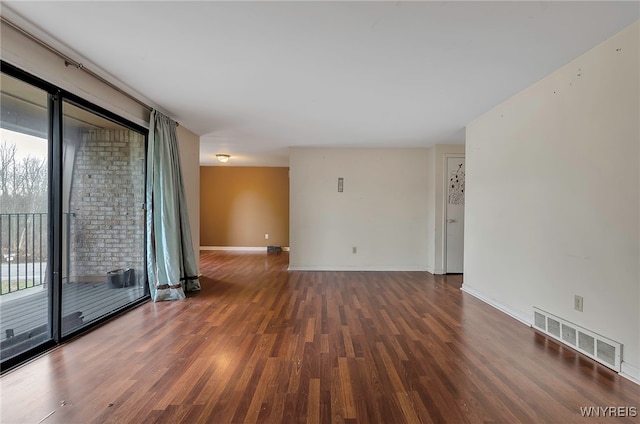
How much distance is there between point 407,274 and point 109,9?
5095 mm

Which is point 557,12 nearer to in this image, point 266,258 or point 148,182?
point 148,182

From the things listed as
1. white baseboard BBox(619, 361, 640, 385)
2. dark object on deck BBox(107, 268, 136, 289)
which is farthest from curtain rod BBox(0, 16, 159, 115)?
white baseboard BBox(619, 361, 640, 385)

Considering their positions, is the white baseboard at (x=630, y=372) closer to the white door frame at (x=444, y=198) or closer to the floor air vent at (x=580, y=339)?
the floor air vent at (x=580, y=339)

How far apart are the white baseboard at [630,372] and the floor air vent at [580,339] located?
3 cm

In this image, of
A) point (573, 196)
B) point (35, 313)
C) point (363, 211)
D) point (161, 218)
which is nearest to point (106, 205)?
point (161, 218)

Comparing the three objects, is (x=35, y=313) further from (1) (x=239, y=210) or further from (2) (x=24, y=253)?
(1) (x=239, y=210)

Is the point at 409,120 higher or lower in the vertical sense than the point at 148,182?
higher

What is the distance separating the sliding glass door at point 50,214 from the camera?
221 cm

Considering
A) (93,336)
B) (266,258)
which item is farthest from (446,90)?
(266,258)

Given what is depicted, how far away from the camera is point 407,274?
5.28m

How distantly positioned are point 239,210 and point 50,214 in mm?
5851

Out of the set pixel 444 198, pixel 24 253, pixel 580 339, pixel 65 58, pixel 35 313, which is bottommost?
pixel 580 339

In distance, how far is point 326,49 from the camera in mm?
2184

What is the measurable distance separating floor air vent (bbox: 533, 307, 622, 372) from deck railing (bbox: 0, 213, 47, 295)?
14.2 ft
